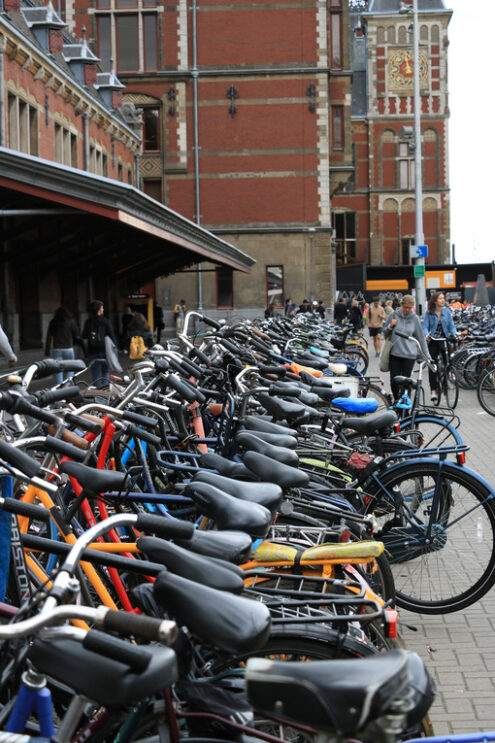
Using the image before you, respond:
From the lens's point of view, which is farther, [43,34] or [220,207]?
[220,207]

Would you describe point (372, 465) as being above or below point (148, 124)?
below

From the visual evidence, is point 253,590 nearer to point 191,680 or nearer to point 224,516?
point 224,516

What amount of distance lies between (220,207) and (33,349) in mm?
18210

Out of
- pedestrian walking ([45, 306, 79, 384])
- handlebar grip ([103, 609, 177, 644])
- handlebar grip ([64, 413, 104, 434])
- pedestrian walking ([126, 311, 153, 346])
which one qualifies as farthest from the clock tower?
handlebar grip ([103, 609, 177, 644])

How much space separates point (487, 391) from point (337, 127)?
30.7 m

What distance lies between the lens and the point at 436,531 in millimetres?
4977

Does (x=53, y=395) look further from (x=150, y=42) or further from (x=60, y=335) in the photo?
(x=150, y=42)

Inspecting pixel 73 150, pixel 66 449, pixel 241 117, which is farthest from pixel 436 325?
pixel 241 117

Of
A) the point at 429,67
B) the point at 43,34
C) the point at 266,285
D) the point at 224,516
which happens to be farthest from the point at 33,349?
the point at 429,67

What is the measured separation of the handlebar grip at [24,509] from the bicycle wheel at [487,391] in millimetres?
11314

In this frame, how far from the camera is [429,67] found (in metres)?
63.7

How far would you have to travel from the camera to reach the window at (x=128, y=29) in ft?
127

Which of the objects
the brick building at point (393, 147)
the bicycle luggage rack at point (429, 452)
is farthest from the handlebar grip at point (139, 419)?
the brick building at point (393, 147)

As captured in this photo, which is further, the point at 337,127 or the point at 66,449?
the point at 337,127
